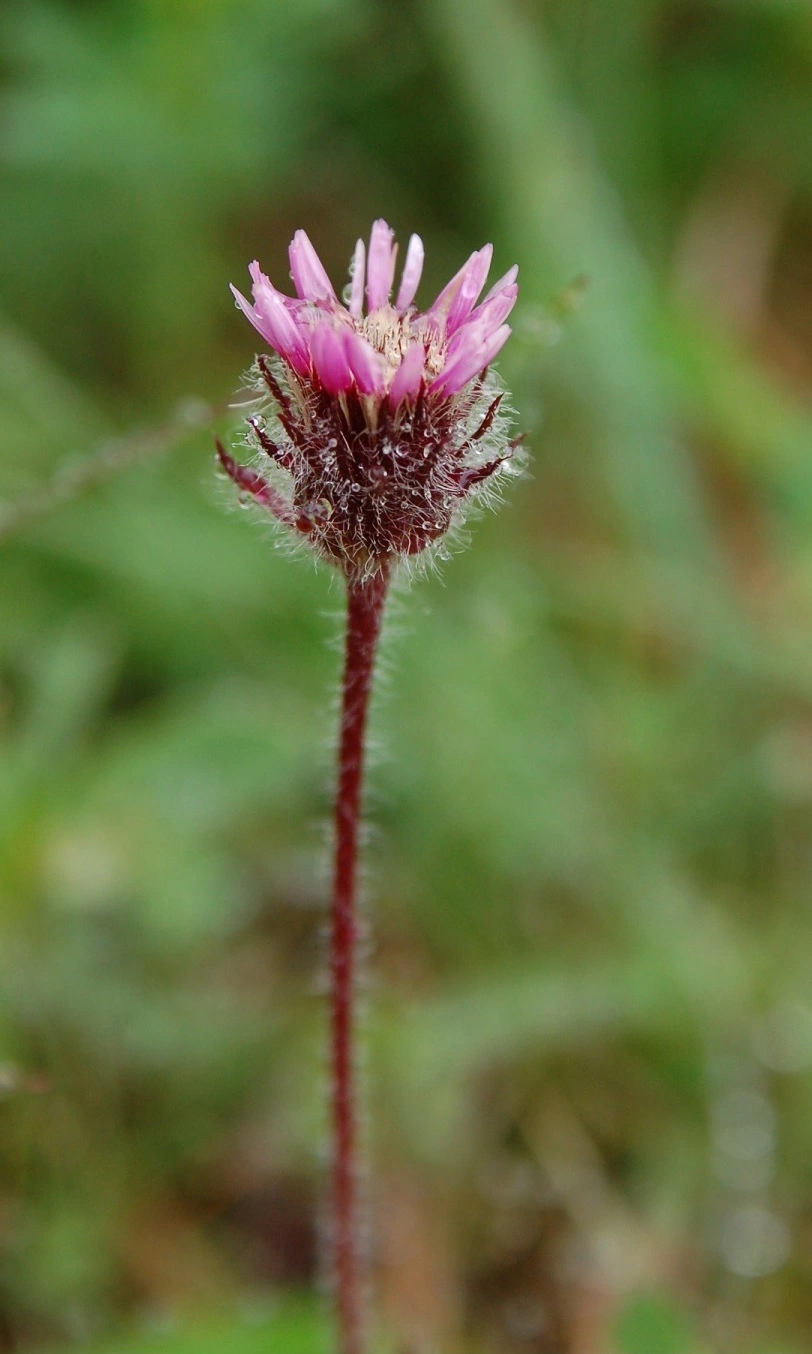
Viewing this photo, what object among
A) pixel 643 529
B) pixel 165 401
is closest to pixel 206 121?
pixel 165 401

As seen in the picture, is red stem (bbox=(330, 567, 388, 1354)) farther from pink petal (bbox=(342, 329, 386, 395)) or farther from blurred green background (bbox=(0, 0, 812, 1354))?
blurred green background (bbox=(0, 0, 812, 1354))

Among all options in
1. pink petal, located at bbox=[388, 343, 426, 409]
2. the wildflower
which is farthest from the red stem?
pink petal, located at bbox=[388, 343, 426, 409]

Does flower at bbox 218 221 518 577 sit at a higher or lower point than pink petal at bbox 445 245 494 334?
lower

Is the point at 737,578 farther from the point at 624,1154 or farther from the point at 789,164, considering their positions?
the point at 624,1154

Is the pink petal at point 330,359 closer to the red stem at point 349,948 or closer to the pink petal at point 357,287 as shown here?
the pink petal at point 357,287

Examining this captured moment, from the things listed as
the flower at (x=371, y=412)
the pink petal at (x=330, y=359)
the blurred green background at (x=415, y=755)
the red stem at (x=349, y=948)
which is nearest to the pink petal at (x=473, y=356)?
the flower at (x=371, y=412)
